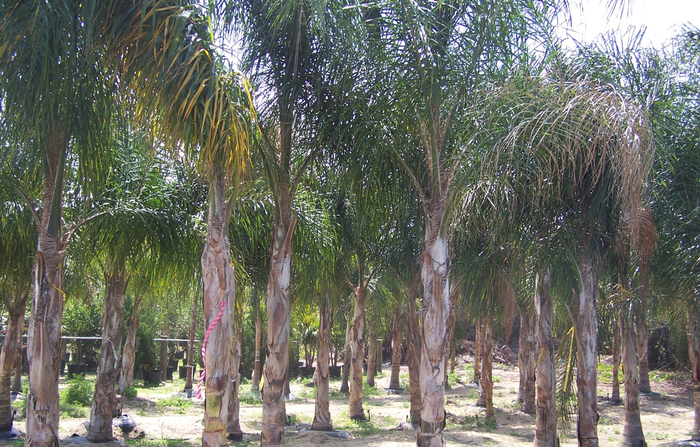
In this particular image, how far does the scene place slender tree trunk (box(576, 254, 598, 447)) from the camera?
25.1 feet

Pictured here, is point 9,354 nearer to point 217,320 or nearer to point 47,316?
point 47,316

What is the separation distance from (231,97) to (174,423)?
36.5ft

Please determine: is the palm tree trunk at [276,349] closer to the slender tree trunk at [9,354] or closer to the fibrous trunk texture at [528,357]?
the slender tree trunk at [9,354]

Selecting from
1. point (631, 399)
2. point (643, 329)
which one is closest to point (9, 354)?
point (631, 399)

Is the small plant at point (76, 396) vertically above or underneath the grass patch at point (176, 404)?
above

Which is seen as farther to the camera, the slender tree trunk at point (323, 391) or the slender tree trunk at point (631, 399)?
the slender tree trunk at point (323, 391)

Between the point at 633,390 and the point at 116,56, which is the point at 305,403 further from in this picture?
the point at 116,56

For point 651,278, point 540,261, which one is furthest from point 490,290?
point 540,261

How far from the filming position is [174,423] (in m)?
14.4

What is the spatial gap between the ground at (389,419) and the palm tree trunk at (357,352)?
1.36 feet

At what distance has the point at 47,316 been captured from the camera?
19.4 ft

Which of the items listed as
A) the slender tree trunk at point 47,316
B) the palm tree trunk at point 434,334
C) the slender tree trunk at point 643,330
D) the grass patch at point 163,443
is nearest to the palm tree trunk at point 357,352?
the grass patch at point 163,443

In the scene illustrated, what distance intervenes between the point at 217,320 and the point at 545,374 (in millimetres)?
6986

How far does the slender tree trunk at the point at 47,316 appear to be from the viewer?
228 inches
